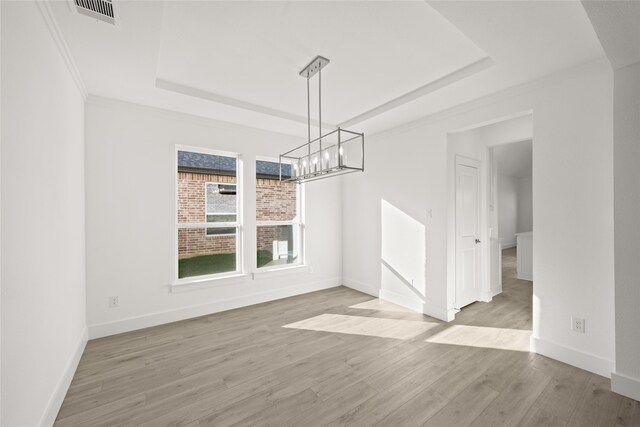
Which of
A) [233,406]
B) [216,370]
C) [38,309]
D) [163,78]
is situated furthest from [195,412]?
[163,78]

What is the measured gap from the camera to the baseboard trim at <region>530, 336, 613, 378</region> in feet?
7.69

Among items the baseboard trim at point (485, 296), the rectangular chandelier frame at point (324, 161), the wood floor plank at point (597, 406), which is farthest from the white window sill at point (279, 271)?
the wood floor plank at point (597, 406)

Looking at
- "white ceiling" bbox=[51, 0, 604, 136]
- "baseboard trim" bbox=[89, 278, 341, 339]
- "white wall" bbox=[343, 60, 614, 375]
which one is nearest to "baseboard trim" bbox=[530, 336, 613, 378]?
"white wall" bbox=[343, 60, 614, 375]

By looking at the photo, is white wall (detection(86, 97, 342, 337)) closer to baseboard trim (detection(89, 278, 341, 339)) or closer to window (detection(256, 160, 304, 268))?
baseboard trim (detection(89, 278, 341, 339))

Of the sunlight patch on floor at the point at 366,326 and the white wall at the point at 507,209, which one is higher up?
the white wall at the point at 507,209

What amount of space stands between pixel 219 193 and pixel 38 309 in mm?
2536

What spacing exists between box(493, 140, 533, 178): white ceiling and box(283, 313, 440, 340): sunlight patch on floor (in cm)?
382

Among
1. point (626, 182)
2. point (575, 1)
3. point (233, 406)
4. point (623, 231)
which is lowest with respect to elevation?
point (233, 406)

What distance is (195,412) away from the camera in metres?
1.98

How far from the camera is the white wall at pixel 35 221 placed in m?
1.38

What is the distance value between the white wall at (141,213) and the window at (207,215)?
7.3 inches

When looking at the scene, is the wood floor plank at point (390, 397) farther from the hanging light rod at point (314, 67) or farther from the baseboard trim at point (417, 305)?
the hanging light rod at point (314, 67)

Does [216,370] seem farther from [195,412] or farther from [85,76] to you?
[85,76]

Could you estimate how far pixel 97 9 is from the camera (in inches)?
70.1
